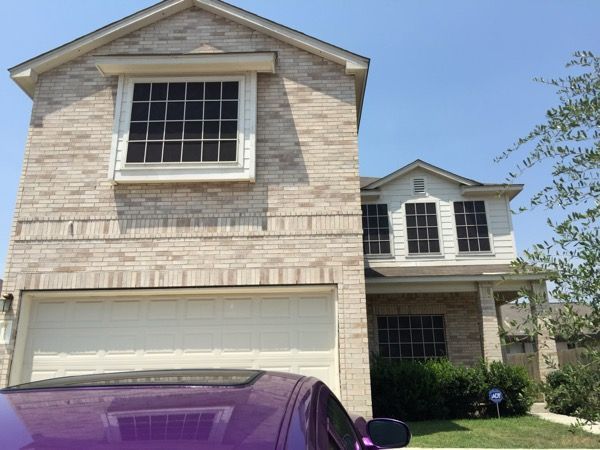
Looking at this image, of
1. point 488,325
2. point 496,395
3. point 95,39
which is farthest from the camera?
point 488,325

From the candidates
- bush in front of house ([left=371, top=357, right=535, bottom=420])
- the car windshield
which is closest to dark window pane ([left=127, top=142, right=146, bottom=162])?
bush in front of house ([left=371, top=357, right=535, bottom=420])

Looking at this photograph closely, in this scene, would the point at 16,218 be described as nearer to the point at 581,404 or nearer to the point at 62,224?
the point at 62,224

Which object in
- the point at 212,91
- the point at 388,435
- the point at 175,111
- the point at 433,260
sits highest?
the point at 212,91

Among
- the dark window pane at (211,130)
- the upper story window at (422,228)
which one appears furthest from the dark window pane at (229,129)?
the upper story window at (422,228)

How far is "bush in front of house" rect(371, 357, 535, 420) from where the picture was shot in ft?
35.1

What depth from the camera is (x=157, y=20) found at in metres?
9.82

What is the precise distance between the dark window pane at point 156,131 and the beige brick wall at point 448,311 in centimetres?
792

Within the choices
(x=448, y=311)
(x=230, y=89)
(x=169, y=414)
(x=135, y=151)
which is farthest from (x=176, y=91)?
(x=448, y=311)

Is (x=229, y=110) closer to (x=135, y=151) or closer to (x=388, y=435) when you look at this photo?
(x=135, y=151)

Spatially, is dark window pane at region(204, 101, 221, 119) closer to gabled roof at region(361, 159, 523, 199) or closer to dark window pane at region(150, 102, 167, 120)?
dark window pane at region(150, 102, 167, 120)

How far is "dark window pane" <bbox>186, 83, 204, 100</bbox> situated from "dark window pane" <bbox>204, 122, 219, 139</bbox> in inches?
22.8

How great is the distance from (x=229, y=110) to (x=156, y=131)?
1.35m

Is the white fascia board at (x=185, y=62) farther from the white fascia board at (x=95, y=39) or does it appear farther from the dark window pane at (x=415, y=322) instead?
the dark window pane at (x=415, y=322)

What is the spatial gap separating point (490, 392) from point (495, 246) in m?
5.47
